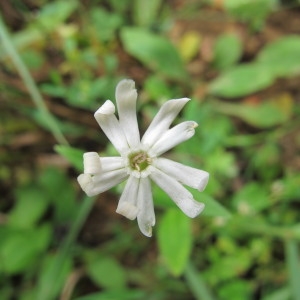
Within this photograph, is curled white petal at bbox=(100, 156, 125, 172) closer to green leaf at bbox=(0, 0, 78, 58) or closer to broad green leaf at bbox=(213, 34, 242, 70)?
green leaf at bbox=(0, 0, 78, 58)

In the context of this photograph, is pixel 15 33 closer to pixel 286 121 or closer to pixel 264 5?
pixel 264 5

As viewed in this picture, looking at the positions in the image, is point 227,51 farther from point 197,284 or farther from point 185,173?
point 185,173

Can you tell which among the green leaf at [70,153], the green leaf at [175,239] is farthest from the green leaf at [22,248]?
the green leaf at [70,153]

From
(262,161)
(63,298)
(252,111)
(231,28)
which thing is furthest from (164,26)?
(63,298)

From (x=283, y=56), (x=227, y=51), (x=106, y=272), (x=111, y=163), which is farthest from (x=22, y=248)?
(x=283, y=56)

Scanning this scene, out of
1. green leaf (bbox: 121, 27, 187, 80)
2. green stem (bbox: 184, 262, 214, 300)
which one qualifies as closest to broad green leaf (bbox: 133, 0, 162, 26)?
green leaf (bbox: 121, 27, 187, 80)

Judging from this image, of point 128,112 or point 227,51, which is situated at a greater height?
point 227,51

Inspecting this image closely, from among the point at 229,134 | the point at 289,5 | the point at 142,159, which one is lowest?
the point at 142,159
